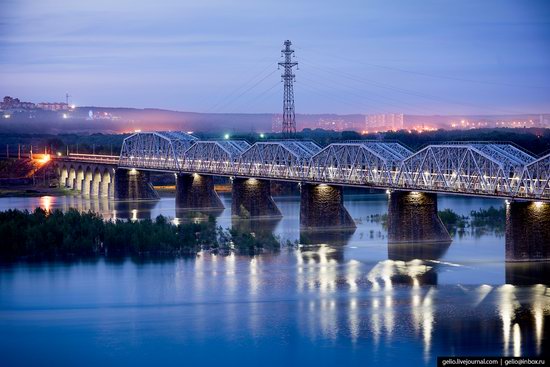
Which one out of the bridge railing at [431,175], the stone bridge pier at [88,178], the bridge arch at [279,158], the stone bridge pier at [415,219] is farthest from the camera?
A: the stone bridge pier at [88,178]

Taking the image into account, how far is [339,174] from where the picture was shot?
73.9 m

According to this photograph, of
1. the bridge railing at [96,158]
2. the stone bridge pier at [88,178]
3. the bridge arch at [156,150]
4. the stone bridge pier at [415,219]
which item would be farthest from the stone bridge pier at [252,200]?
the bridge railing at [96,158]

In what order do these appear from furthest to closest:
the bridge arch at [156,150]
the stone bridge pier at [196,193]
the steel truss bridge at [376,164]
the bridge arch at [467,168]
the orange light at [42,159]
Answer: the orange light at [42,159] < the bridge arch at [156,150] < the stone bridge pier at [196,193] < the bridge arch at [467,168] < the steel truss bridge at [376,164]

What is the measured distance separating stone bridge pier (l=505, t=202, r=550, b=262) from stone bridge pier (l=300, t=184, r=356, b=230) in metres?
19.9

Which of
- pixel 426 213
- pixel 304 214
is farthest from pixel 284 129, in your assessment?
pixel 426 213

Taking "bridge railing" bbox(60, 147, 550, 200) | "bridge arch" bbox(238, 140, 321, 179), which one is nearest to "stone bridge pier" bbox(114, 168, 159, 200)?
"bridge railing" bbox(60, 147, 550, 200)

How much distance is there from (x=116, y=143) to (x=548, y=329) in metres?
137

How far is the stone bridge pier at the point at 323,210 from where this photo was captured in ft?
242

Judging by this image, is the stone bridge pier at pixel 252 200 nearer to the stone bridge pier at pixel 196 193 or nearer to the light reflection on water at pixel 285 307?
the stone bridge pier at pixel 196 193

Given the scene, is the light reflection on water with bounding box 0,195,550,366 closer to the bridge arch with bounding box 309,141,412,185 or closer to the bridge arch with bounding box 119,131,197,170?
the bridge arch with bounding box 309,141,412,185

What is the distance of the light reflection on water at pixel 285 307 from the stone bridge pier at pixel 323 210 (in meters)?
8.05

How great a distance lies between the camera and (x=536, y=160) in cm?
5469

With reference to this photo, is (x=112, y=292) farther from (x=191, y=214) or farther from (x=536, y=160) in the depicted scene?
(x=191, y=214)

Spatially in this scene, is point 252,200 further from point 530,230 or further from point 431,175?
point 530,230
